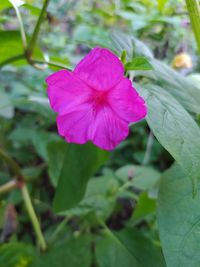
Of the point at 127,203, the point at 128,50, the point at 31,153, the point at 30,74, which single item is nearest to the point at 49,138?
the point at 31,153

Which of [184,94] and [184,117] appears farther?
[184,94]

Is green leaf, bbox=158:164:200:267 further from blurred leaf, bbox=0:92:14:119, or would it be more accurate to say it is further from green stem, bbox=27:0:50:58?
blurred leaf, bbox=0:92:14:119

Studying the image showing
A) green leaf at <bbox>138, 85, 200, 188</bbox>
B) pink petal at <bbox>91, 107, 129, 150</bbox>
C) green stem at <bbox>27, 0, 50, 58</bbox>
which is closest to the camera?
green leaf at <bbox>138, 85, 200, 188</bbox>

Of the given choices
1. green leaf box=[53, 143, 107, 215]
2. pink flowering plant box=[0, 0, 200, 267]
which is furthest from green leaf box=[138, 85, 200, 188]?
green leaf box=[53, 143, 107, 215]

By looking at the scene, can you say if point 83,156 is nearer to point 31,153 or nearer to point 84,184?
point 84,184

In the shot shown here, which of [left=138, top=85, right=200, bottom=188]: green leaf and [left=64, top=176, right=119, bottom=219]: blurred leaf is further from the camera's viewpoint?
[left=64, top=176, right=119, bottom=219]: blurred leaf

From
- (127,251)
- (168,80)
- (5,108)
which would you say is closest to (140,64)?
(168,80)

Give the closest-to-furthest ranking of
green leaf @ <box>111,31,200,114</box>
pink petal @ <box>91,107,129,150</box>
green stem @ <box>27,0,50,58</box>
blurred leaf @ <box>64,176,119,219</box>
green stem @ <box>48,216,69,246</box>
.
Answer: pink petal @ <box>91,107,129,150</box>, green leaf @ <box>111,31,200,114</box>, green stem @ <box>27,0,50,58</box>, blurred leaf @ <box>64,176,119,219</box>, green stem @ <box>48,216,69,246</box>
